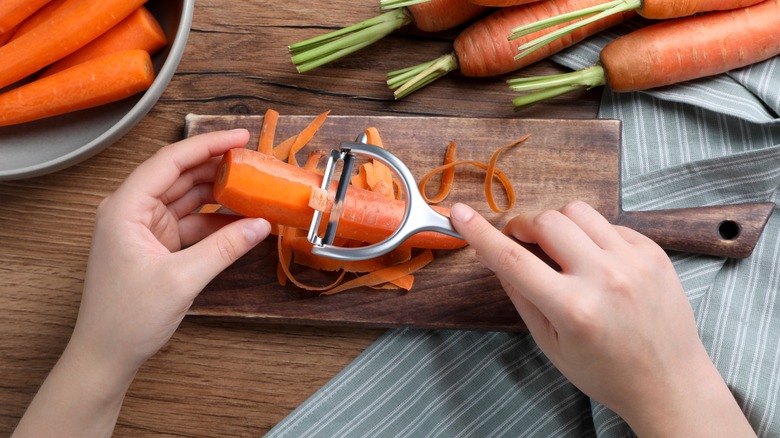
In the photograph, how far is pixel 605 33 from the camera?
1421 millimetres

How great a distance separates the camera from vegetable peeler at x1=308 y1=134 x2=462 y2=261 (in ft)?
3.77

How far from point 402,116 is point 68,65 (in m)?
0.64

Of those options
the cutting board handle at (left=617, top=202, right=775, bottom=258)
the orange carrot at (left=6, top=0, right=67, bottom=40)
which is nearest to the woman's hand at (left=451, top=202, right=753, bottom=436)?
the cutting board handle at (left=617, top=202, right=775, bottom=258)

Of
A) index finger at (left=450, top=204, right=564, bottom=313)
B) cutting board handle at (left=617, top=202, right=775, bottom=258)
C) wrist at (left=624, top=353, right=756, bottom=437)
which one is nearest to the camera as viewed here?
index finger at (left=450, top=204, right=564, bottom=313)

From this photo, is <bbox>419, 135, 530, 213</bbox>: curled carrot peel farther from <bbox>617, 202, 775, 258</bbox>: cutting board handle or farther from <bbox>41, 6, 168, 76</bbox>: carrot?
<bbox>41, 6, 168, 76</bbox>: carrot

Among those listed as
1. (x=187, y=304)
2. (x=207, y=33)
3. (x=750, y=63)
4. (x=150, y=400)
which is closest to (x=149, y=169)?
(x=187, y=304)

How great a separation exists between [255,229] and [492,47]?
573mm

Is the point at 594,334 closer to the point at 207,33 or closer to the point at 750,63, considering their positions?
the point at 750,63

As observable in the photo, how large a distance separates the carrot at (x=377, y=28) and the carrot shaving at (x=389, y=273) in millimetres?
418

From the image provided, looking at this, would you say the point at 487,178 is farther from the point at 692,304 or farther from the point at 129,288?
the point at 129,288

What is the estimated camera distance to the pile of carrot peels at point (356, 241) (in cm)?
129

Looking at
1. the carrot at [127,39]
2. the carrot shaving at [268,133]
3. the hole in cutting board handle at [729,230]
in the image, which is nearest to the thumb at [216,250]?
the carrot shaving at [268,133]

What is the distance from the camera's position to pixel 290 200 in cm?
120

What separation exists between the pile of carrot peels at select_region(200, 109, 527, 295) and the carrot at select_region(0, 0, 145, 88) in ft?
1.06
